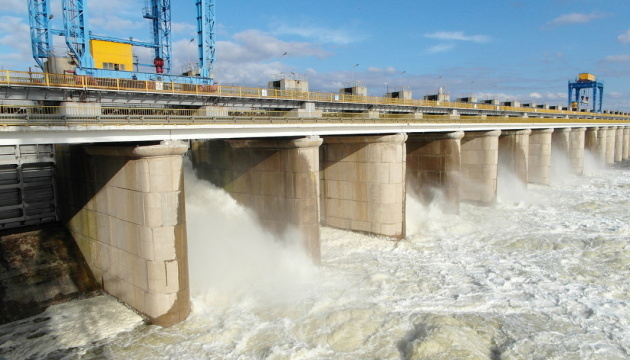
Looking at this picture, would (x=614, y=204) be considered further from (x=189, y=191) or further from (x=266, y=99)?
(x=189, y=191)

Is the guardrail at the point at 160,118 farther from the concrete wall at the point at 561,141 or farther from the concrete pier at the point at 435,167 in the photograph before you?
the concrete wall at the point at 561,141

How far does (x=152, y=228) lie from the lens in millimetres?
15242

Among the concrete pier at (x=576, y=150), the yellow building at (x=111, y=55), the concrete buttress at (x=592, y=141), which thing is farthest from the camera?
the concrete buttress at (x=592, y=141)

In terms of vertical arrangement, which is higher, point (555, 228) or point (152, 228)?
point (152, 228)

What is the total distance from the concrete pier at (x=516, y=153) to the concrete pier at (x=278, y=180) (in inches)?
1120

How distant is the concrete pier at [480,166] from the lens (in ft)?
120

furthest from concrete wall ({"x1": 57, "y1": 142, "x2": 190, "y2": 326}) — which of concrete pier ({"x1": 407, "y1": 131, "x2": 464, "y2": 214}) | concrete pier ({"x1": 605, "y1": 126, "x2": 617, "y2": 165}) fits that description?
concrete pier ({"x1": 605, "y1": 126, "x2": 617, "y2": 165})

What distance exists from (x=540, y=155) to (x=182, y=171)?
142 ft

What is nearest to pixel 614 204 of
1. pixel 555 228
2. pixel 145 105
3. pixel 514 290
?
pixel 555 228

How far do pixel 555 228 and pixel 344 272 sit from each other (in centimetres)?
1680

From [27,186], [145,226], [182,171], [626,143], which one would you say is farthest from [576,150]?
[27,186]

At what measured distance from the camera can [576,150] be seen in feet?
185

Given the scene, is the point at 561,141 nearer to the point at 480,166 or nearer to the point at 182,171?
the point at 480,166

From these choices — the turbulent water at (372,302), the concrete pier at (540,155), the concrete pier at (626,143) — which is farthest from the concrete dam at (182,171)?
the concrete pier at (626,143)
